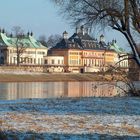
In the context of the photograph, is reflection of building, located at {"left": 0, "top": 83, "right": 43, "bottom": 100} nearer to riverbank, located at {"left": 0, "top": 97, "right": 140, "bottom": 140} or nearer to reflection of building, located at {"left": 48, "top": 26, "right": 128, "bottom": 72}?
riverbank, located at {"left": 0, "top": 97, "right": 140, "bottom": 140}

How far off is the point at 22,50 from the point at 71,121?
133m

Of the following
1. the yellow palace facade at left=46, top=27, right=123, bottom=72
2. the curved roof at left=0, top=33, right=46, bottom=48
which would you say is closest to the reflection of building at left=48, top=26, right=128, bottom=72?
the yellow palace facade at left=46, top=27, right=123, bottom=72

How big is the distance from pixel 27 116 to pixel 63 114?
1.12 m

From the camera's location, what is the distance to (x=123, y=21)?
23.8 m

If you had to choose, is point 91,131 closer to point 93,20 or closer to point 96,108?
point 96,108

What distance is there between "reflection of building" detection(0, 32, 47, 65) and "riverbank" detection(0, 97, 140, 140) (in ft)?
409

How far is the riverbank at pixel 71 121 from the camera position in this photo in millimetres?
10758

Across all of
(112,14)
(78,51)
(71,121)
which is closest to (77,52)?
(78,51)

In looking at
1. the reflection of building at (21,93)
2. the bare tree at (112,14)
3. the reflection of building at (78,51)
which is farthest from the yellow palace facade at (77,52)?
the bare tree at (112,14)

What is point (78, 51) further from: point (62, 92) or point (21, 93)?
point (21, 93)

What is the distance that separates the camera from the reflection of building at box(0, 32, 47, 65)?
146 m

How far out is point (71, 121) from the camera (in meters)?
12.6

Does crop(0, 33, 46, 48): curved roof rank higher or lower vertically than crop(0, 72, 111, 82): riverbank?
higher

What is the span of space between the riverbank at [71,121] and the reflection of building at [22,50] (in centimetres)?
12480
